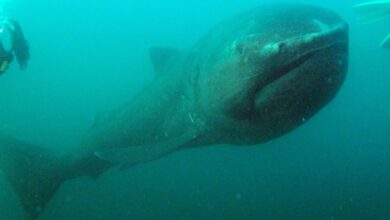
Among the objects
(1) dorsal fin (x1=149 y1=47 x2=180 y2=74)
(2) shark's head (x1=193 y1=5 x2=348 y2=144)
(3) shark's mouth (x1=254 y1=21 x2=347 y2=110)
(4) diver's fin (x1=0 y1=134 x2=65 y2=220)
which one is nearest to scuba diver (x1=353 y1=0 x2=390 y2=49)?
(1) dorsal fin (x1=149 y1=47 x2=180 y2=74)

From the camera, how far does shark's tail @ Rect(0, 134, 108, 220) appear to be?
29.0 feet

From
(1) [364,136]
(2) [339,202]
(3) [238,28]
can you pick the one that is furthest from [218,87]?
(1) [364,136]

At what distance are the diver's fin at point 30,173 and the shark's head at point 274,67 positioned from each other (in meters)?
5.06

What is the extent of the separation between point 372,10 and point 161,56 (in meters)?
6.65

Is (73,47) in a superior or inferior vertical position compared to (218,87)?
inferior

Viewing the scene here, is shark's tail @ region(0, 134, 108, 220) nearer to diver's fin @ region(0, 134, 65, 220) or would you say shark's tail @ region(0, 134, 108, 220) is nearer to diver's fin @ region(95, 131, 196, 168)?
diver's fin @ region(0, 134, 65, 220)

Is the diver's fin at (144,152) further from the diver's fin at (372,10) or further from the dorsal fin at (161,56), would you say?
the diver's fin at (372,10)

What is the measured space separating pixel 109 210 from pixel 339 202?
34.1 ft

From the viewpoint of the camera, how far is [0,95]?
91.1 ft

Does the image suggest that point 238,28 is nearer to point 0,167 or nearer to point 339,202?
point 0,167

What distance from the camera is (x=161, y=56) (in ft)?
25.3

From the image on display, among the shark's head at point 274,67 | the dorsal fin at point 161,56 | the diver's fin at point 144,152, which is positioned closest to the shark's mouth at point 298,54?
the shark's head at point 274,67

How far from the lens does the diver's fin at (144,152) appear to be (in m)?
5.99

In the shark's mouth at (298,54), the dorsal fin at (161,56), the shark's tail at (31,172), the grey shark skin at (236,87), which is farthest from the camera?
the shark's tail at (31,172)
